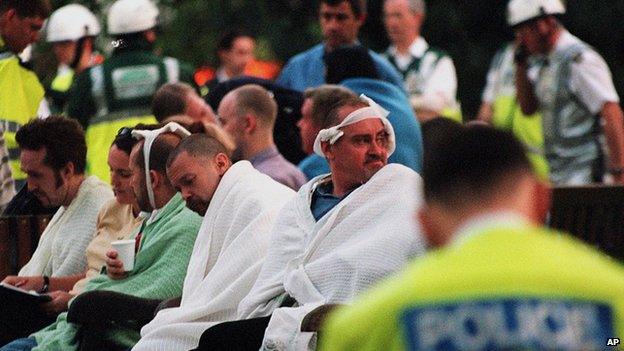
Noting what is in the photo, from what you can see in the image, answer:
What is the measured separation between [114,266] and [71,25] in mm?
5278

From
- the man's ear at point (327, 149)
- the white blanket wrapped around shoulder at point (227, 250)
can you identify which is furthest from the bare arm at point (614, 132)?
the man's ear at point (327, 149)

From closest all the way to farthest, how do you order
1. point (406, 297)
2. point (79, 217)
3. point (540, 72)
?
point (406, 297) < point (79, 217) < point (540, 72)

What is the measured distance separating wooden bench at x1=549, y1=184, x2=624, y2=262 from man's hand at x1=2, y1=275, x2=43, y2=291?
2563 mm

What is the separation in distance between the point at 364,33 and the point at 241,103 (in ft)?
30.7

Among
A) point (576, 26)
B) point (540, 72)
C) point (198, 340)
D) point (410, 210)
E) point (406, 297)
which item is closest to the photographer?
point (406, 297)

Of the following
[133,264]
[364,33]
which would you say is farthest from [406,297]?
[364,33]

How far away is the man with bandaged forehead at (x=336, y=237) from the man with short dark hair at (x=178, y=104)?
246cm

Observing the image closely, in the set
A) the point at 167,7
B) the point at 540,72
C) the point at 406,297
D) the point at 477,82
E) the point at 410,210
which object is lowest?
the point at 477,82

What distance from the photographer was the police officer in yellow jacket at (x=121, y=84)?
10086 mm

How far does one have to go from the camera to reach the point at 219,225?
688 cm

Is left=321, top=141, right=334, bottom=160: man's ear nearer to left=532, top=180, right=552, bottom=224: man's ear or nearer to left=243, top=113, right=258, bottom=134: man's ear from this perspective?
left=243, top=113, right=258, bottom=134: man's ear

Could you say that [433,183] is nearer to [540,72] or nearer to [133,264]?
[133,264]

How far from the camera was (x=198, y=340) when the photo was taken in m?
6.59

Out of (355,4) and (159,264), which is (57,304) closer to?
(159,264)
